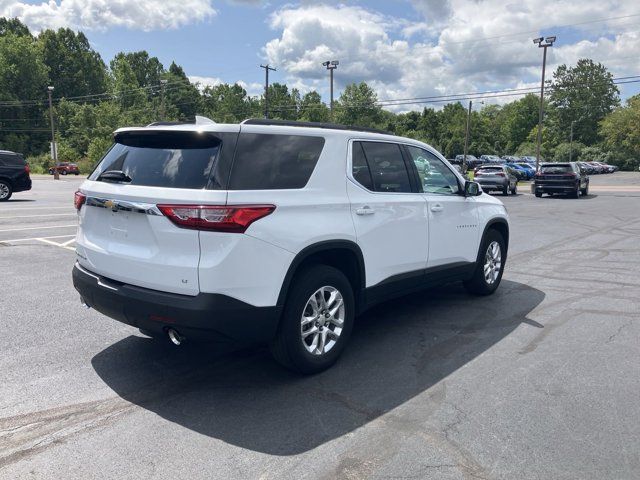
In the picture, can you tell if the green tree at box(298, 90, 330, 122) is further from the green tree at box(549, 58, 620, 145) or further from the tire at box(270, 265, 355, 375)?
the tire at box(270, 265, 355, 375)

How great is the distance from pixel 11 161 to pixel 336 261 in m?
18.4

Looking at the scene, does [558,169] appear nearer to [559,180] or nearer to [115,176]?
[559,180]

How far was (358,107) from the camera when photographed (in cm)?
8781

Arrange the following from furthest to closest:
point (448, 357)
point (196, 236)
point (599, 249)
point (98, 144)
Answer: point (98, 144) → point (599, 249) → point (448, 357) → point (196, 236)

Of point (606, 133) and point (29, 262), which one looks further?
point (606, 133)

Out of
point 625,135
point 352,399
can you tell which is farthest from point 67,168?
point 625,135

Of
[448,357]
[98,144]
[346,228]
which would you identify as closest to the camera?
[346,228]

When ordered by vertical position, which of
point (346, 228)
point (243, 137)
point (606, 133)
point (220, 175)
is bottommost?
point (346, 228)

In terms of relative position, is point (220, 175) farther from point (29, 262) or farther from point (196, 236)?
point (29, 262)

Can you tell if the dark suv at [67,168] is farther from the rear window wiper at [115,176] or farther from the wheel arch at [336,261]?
the wheel arch at [336,261]

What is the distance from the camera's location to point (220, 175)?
335 cm

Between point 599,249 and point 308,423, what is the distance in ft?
29.7

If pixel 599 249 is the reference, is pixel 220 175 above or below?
above

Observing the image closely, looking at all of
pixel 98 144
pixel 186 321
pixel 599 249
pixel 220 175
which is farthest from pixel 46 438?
pixel 98 144
